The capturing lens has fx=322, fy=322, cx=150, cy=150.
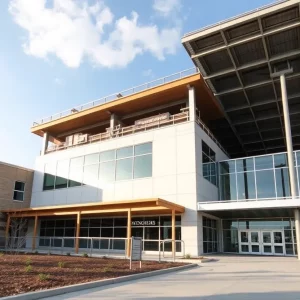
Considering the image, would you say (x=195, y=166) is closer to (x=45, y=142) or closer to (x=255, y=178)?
(x=255, y=178)

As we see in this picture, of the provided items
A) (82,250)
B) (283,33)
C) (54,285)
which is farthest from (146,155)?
(54,285)

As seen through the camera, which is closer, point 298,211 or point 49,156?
point 298,211

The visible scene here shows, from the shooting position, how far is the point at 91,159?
29.9 metres

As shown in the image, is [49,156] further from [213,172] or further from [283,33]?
[283,33]

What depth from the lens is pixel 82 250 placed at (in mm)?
23281

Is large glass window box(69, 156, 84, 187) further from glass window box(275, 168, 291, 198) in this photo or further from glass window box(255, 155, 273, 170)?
glass window box(275, 168, 291, 198)

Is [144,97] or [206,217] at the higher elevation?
[144,97]

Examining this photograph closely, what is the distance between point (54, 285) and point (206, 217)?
18036 millimetres

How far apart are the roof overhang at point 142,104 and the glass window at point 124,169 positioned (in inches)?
230

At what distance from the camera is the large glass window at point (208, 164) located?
26453 millimetres

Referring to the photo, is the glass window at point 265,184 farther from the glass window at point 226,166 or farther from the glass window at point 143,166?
the glass window at point 143,166

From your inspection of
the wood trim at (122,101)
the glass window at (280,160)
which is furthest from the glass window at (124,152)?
the glass window at (280,160)

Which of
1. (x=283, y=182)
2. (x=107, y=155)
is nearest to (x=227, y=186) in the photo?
(x=283, y=182)

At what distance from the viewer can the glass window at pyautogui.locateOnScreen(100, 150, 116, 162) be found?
28.5m
